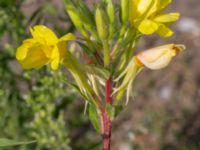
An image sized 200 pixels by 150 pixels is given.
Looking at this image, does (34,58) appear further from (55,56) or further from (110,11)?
(110,11)

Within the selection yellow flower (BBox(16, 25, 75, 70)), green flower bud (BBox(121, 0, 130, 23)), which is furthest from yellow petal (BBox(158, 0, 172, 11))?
yellow flower (BBox(16, 25, 75, 70))

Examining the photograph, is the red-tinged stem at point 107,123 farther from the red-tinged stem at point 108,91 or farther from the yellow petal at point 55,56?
the yellow petal at point 55,56

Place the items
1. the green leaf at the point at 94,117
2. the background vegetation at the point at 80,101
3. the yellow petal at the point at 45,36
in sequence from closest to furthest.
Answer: the yellow petal at the point at 45,36
the green leaf at the point at 94,117
the background vegetation at the point at 80,101

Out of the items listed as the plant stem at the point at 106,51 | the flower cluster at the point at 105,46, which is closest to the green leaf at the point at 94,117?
the flower cluster at the point at 105,46

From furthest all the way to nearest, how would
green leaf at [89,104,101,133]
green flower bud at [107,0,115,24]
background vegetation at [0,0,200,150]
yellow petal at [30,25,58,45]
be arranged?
background vegetation at [0,0,200,150] < green leaf at [89,104,101,133] < green flower bud at [107,0,115,24] < yellow petal at [30,25,58,45]

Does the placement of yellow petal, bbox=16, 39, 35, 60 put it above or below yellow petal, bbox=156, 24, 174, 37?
above

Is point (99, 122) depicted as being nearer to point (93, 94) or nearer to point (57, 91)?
point (93, 94)

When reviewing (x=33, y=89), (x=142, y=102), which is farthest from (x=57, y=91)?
(x=142, y=102)

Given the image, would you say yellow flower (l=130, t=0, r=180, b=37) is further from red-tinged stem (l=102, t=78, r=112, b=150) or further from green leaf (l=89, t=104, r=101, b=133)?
green leaf (l=89, t=104, r=101, b=133)
